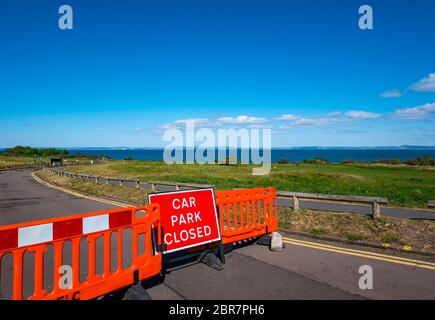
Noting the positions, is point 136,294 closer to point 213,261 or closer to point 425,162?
point 213,261

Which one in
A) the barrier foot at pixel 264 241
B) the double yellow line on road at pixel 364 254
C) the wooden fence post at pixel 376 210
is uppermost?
the wooden fence post at pixel 376 210

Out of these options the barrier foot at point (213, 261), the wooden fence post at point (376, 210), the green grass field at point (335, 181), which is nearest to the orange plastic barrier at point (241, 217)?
the barrier foot at point (213, 261)

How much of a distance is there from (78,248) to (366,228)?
696 cm

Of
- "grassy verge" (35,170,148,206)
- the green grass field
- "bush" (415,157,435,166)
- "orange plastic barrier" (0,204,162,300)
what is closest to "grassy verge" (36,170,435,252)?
"orange plastic barrier" (0,204,162,300)

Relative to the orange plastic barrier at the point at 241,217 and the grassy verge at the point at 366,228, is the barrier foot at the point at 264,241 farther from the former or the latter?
the grassy verge at the point at 366,228

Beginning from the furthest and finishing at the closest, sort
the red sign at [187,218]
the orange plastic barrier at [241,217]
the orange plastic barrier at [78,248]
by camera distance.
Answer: the orange plastic barrier at [241,217] < the red sign at [187,218] < the orange plastic barrier at [78,248]

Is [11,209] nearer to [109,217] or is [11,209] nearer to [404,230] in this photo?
[109,217]

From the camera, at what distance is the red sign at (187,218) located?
5.93m

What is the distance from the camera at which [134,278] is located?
516 cm

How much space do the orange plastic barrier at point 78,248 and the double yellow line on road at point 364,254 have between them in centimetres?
383

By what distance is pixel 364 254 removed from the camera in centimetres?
713

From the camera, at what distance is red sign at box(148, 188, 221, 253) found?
5926 mm
